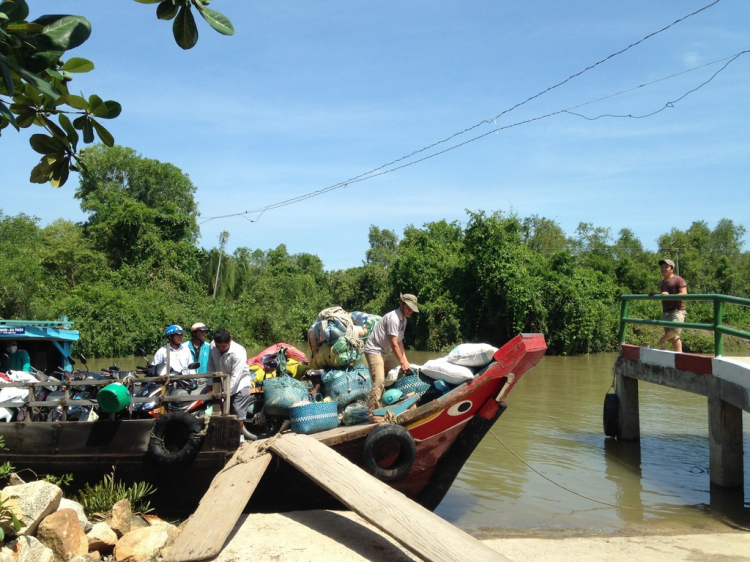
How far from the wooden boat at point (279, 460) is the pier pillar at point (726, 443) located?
10.3 feet

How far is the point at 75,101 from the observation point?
130 inches

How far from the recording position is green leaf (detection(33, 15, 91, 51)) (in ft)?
8.80

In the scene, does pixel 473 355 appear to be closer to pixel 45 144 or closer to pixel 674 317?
pixel 674 317

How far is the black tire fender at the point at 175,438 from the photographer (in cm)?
688

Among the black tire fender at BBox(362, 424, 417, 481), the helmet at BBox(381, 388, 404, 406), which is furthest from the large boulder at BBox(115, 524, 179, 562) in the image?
the helmet at BBox(381, 388, 404, 406)

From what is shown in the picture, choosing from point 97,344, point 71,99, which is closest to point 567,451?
point 71,99

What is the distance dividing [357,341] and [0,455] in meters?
4.06

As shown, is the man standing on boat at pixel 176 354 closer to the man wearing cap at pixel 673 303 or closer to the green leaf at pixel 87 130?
the green leaf at pixel 87 130

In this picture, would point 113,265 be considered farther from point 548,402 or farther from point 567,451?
point 567,451

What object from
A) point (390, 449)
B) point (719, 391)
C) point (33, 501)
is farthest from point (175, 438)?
point (719, 391)

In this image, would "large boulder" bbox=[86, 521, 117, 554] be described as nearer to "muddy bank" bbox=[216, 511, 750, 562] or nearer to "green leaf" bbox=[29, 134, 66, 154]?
"muddy bank" bbox=[216, 511, 750, 562]

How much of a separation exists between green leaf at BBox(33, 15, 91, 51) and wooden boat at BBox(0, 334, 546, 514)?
467 cm

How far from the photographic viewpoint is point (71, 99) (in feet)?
10.8

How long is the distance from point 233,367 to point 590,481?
18.0ft
